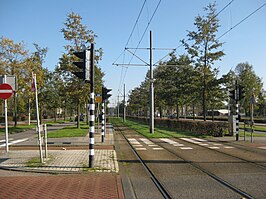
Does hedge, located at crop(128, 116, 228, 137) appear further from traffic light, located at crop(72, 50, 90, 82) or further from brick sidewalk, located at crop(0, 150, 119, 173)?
traffic light, located at crop(72, 50, 90, 82)

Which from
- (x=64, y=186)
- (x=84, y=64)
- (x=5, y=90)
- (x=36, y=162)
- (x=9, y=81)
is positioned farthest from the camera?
(x=9, y=81)

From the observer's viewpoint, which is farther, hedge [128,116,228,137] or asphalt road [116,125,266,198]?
hedge [128,116,228,137]

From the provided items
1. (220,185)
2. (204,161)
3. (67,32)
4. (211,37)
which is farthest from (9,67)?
(220,185)

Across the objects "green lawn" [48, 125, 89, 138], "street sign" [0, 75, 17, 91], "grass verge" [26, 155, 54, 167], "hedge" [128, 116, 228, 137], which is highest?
"street sign" [0, 75, 17, 91]

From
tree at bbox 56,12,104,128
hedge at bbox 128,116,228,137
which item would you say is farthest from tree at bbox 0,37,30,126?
hedge at bbox 128,116,228,137

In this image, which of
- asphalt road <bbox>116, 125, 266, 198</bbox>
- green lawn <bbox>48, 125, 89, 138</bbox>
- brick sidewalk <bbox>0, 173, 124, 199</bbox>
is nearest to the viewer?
brick sidewalk <bbox>0, 173, 124, 199</bbox>

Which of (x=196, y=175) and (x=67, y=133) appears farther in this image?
(x=67, y=133)

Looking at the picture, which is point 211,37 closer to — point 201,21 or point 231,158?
point 201,21

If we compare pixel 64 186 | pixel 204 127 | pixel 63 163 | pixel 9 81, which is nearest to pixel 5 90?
pixel 9 81

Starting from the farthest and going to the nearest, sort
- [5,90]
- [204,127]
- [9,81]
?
[204,127], [9,81], [5,90]

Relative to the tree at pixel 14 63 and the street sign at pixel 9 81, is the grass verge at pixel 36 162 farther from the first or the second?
the tree at pixel 14 63

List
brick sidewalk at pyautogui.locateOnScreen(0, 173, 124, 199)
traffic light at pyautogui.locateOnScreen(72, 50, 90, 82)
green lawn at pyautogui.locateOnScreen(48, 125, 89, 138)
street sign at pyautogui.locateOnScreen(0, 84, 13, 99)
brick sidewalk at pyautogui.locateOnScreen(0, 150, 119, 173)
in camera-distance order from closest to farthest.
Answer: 1. brick sidewalk at pyautogui.locateOnScreen(0, 173, 124, 199)
2. brick sidewalk at pyautogui.locateOnScreen(0, 150, 119, 173)
3. traffic light at pyautogui.locateOnScreen(72, 50, 90, 82)
4. street sign at pyautogui.locateOnScreen(0, 84, 13, 99)
5. green lawn at pyautogui.locateOnScreen(48, 125, 89, 138)

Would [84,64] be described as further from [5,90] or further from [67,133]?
[67,133]

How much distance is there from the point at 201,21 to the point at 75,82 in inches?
481
